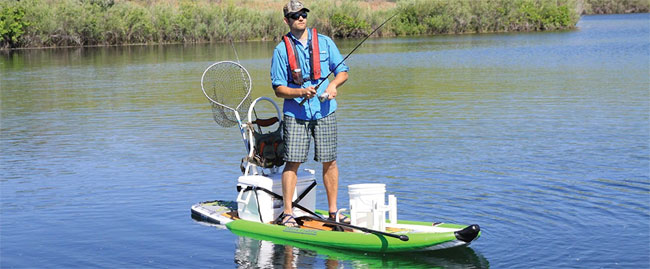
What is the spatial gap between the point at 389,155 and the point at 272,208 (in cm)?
412

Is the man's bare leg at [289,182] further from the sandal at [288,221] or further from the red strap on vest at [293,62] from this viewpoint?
the red strap on vest at [293,62]

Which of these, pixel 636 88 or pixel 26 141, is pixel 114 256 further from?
pixel 636 88

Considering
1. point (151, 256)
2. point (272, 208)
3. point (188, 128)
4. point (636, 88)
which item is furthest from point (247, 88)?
point (636, 88)

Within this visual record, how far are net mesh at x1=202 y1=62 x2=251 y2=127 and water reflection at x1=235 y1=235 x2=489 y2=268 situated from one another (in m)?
1.75

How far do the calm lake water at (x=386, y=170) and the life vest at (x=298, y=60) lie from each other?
146 cm

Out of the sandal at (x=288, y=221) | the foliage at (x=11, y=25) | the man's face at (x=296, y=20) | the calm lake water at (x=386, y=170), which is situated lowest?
the foliage at (x=11, y=25)

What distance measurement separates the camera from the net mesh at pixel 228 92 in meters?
8.91

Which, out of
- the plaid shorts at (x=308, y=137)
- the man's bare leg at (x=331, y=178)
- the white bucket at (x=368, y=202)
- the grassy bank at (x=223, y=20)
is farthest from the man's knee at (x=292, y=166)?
the grassy bank at (x=223, y=20)

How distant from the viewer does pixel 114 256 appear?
25.0 ft

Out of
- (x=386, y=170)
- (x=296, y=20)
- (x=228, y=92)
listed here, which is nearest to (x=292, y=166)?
(x=296, y=20)

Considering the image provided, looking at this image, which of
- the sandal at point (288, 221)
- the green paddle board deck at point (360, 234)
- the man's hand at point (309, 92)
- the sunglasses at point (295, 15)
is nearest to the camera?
the green paddle board deck at point (360, 234)

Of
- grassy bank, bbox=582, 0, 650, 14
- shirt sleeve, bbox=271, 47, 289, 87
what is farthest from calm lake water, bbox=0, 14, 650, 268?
grassy bank, bbox=582, 0, 650, 14

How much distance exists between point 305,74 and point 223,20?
166 feet

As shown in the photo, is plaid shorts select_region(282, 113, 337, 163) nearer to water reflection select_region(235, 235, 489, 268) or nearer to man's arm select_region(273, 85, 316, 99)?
man's arm select_region(273, 85, 316, 99)
